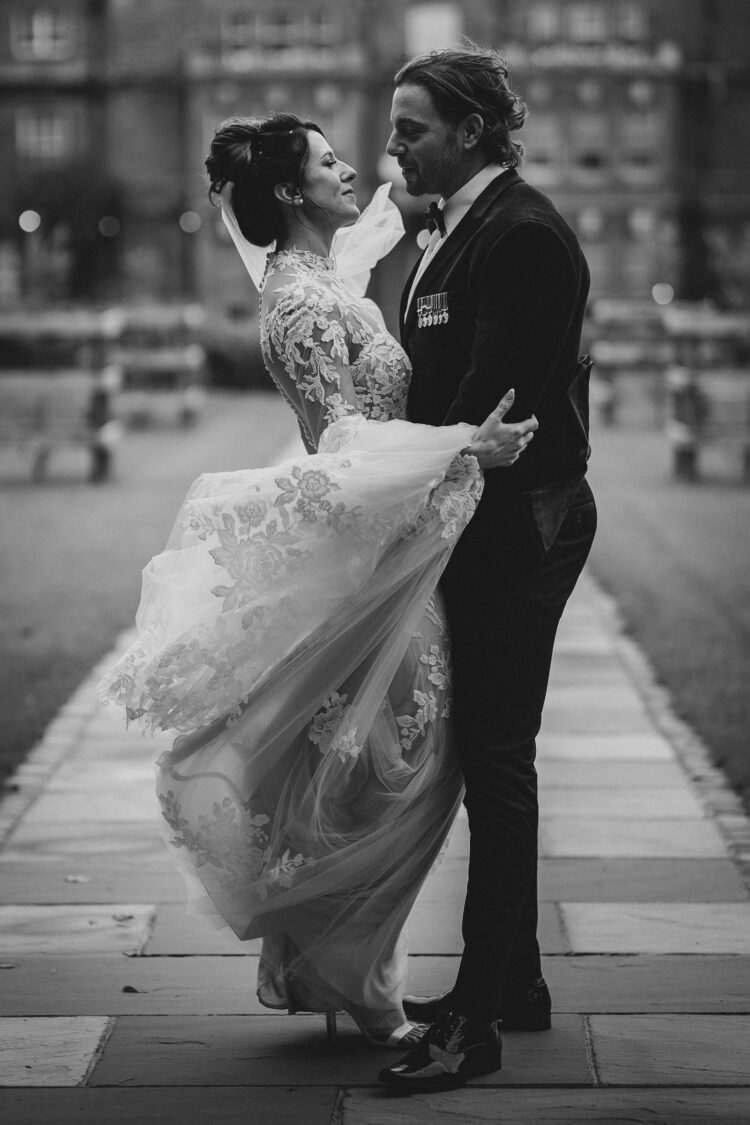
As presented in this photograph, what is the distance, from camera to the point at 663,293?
139 feet

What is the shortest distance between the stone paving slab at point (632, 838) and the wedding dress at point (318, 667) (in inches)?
64.0

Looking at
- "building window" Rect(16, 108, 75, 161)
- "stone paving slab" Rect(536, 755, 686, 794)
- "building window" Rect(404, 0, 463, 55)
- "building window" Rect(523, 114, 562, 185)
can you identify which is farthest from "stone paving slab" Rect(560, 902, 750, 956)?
"building window" Rect(16, 108, 75, 161)

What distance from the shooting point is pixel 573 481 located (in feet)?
10.9

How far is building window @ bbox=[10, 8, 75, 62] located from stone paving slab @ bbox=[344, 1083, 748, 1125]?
45.2 meters

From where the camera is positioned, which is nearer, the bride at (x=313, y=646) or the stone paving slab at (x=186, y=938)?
the bride at (x=313, y=646)

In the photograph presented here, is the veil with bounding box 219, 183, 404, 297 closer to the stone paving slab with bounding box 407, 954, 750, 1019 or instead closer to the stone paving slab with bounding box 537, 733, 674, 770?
the stone paving slab with bounding box 407, 954, 750, 1019

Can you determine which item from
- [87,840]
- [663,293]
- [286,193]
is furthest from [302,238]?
[663,293]

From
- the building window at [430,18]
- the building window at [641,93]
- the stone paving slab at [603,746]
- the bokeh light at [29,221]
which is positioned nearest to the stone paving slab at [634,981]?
the stone paving slab at [603,746]

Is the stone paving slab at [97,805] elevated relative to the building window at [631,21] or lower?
lower

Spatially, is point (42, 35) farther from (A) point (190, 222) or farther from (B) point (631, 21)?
(B) point (631, 21)

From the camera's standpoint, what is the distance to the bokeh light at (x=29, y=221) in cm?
4406

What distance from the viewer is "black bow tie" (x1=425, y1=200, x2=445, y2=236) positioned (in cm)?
336

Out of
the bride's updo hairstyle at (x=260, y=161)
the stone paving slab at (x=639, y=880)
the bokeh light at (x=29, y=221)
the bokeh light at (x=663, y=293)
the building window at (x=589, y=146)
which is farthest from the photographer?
the bokeh light at (x=29, y=221)

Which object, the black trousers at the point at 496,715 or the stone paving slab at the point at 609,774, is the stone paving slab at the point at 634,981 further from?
the stone paving slab at the point at 609,774
